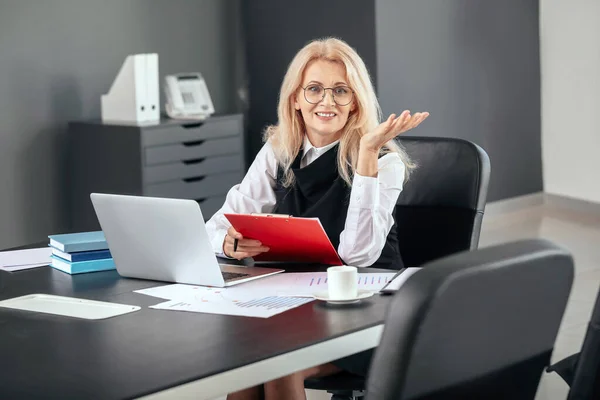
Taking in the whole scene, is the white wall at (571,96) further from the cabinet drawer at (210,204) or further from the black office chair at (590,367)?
the black office chair at (590,367)

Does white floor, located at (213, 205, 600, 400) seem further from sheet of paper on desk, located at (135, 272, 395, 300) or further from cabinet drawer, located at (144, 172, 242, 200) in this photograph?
sheet of paper on desk, located at (135, 272, 395, 300)

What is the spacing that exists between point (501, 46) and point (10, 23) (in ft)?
9.74

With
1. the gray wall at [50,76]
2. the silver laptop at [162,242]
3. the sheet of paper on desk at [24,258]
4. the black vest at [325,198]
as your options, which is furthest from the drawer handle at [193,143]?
the silver laptop at [162,242]

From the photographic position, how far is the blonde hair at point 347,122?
266cm

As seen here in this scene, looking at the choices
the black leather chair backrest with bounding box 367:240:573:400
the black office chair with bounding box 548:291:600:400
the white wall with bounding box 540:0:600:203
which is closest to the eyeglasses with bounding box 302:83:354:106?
the black office chair with bounding box 548:291:600:400

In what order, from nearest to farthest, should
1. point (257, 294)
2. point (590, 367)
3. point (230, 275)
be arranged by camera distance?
1. point (590, 367)
2. point (257, 294)
3. point (230, 275)

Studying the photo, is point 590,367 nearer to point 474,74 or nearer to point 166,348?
point 166,348

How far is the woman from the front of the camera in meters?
2.47

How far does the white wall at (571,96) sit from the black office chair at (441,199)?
394 centimetres

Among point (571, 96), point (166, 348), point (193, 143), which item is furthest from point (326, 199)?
point (571, 96)

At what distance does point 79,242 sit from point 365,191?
0.68 meters

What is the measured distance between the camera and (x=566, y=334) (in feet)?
13.3

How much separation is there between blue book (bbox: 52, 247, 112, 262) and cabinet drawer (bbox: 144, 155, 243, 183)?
8.16 feet

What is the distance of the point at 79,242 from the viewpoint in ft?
7.75
